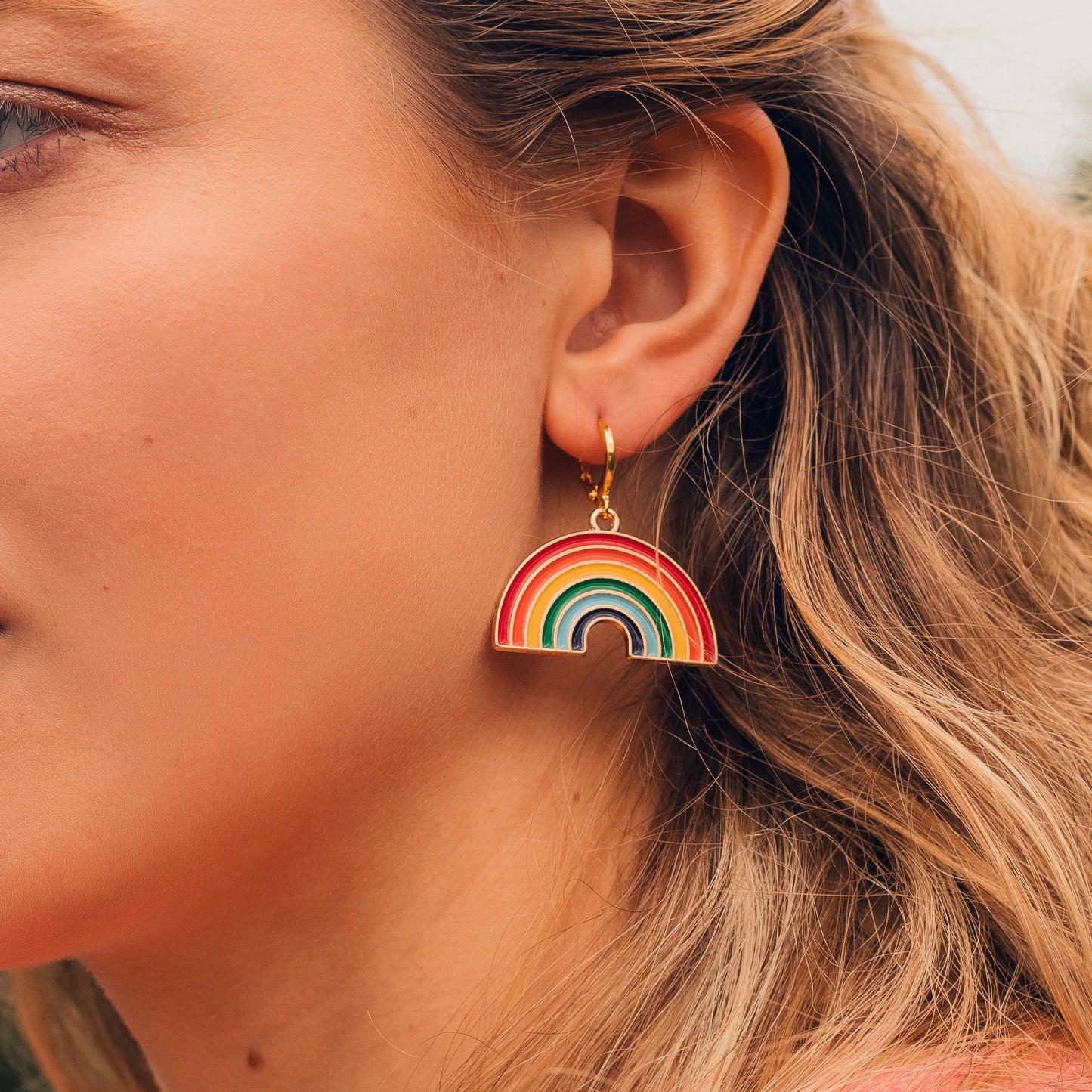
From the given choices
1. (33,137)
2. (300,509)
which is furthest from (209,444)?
(33,137)

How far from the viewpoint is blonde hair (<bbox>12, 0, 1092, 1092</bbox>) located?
1.27 m

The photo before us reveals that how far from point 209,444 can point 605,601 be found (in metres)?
0.46

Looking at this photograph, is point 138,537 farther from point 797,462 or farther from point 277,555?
point 797,462

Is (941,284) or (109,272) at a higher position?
(109,272)

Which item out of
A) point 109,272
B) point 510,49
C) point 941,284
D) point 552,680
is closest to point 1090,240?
point 941,284

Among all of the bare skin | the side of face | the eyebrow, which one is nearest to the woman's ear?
the bare skin

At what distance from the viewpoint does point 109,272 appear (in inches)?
44.8

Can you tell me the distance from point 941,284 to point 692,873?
92 cm

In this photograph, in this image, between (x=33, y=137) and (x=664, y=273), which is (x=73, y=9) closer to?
(x=33, y=137)

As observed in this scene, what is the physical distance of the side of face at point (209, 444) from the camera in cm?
113

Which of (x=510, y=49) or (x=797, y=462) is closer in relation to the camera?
(x=510, y=49)

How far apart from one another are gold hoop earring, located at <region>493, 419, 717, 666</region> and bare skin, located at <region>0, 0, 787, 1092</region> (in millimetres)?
45

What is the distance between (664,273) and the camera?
145 centimetres

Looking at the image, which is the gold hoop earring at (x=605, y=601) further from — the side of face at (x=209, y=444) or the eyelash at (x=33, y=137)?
the eyelash at (x=33, y=137)
